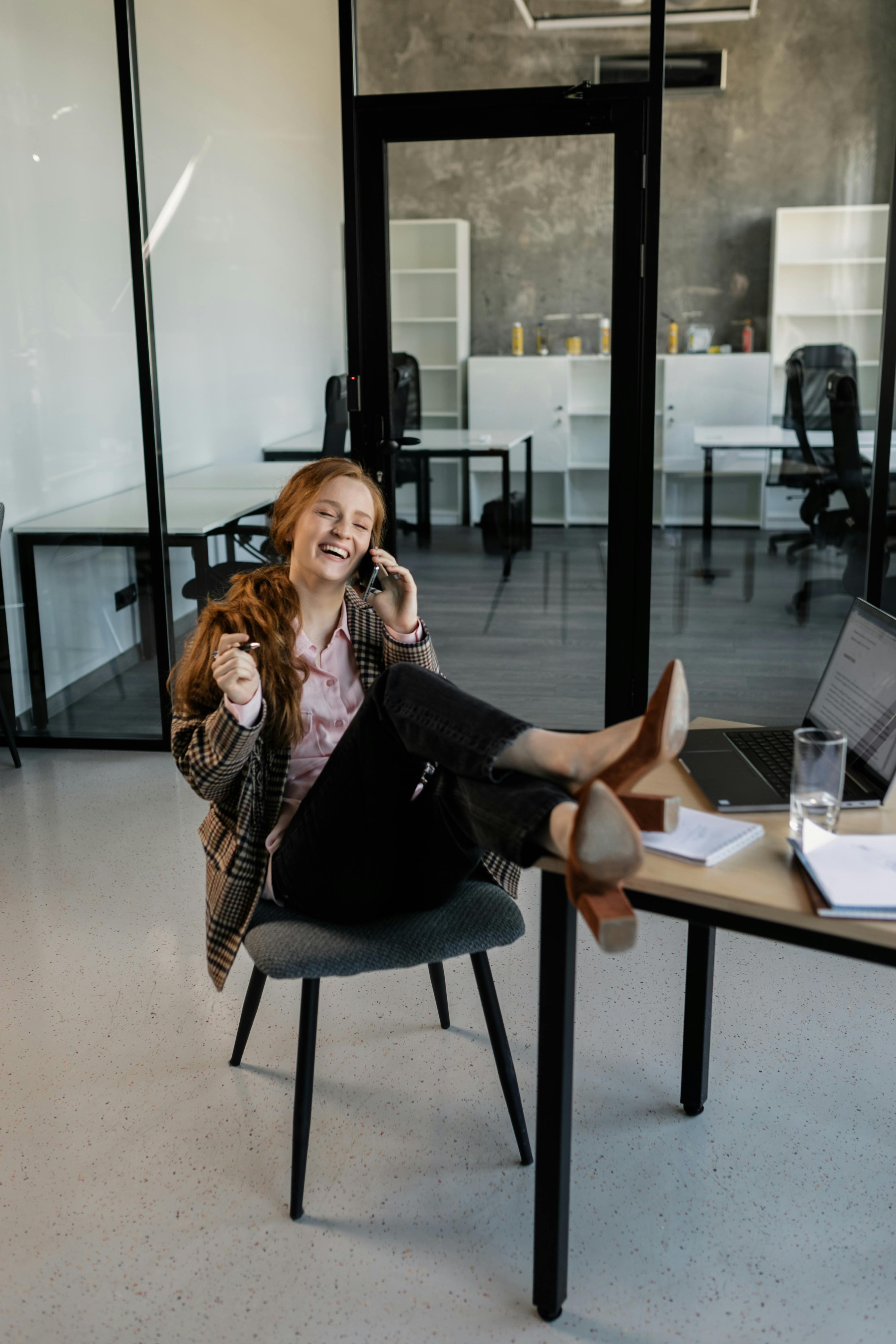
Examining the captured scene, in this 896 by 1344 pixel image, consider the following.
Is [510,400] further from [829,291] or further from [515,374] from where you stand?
[829,291]

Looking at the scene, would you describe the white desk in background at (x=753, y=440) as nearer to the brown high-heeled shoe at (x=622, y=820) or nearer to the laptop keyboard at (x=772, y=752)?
the laptop keyboard at (x=772, y=752)

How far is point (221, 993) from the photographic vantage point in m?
2.44

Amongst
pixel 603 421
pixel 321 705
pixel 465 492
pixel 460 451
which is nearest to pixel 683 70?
pixel 603 421

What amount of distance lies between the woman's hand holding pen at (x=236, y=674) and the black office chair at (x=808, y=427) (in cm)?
241

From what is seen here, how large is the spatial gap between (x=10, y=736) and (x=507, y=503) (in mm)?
1789

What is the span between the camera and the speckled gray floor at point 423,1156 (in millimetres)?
1620

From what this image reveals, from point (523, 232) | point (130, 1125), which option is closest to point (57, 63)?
point (523, 232)

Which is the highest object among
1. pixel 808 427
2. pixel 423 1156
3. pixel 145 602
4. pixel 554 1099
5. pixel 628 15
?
pixel 628 15

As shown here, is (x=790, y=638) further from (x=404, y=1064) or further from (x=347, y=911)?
(x=347, y=911)

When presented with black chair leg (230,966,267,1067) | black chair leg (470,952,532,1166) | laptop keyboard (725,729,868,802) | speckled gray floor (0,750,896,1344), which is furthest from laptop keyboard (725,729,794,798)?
black chair leg (230,966,267,1067)

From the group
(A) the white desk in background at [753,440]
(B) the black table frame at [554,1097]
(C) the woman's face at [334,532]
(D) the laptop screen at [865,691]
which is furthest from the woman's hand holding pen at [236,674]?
(A) the white desk in background at [753,440]

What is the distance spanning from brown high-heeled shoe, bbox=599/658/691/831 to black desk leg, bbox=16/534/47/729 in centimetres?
292

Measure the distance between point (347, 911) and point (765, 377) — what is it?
2482mm

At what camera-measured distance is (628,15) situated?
3.39m
